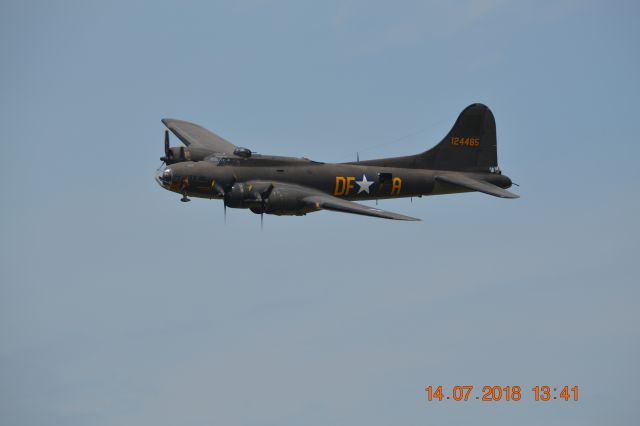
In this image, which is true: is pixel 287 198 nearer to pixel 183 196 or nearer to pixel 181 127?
pixel 183 196

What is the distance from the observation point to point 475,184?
47688mm

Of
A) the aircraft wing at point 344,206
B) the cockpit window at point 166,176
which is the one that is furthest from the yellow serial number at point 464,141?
the cockpit window at point 166,176

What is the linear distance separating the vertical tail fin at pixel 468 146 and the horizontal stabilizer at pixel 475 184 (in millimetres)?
688

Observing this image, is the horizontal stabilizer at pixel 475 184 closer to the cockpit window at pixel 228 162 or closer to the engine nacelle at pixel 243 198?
the engine nacelle at pixel 243 198

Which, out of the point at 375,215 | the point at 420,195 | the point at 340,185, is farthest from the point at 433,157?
the point at 375,215

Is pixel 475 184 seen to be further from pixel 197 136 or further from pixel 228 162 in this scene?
pixel 197 136

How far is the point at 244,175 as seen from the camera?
1758 inches

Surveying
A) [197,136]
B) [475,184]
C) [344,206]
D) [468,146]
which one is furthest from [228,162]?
[468,146]

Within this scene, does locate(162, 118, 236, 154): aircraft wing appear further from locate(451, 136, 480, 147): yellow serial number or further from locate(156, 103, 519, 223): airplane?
locate(451, 136, 480, 147): yellow serial number

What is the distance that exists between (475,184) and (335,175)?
6587mm

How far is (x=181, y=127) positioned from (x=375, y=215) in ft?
55.4

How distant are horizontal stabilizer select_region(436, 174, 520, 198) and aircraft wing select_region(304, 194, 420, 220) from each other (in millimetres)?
6298

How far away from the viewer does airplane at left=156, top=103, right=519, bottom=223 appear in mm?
43469

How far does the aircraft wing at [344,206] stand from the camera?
41031 millimetres
